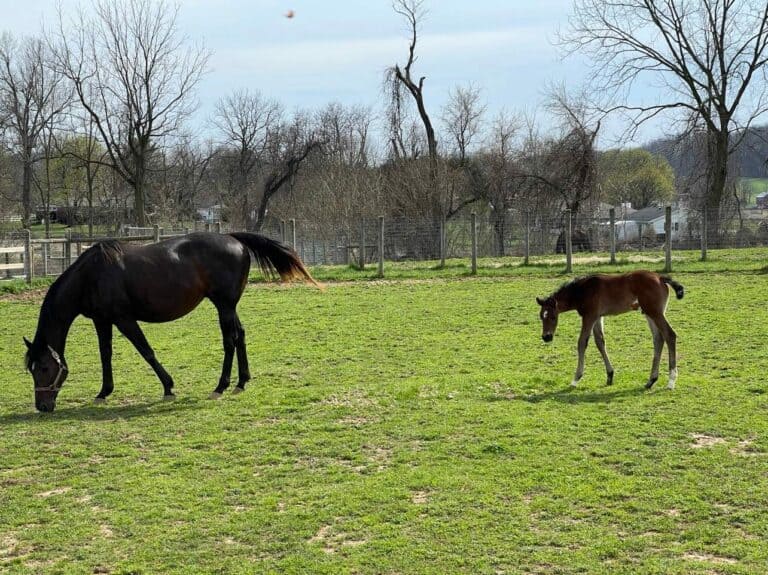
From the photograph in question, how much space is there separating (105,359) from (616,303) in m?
5.17

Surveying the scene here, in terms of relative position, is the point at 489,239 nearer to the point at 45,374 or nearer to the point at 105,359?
the point at 105,359

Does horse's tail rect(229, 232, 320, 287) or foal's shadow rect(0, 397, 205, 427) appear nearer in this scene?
foal's shadow rect(0, 397, 205, 427)

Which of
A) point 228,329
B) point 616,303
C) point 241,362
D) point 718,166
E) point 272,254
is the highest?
point 718,166

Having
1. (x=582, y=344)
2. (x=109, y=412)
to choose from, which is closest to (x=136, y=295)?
(x=109, y=412)

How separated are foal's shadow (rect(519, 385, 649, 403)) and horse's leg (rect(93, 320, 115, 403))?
4112mm

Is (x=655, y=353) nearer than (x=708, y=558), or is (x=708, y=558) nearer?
(x=708, y=558)

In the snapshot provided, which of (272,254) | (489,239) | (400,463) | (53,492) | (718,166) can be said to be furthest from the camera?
(718,166)

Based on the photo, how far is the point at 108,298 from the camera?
328 inches

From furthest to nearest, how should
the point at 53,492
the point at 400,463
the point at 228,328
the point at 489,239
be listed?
the point at 489,239 → the point at 228,328 → the point at 400,463 → the point at 53,492

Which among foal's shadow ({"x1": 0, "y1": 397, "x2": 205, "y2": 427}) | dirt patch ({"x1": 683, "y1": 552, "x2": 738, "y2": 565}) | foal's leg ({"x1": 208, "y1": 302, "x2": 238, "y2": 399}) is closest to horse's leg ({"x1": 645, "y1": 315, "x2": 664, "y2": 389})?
dirt patch ({"x1": 683, "y1": 552, "x2": 738, "y2": 565})

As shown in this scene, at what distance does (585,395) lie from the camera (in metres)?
7.86

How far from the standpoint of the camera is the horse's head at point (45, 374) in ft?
26.0

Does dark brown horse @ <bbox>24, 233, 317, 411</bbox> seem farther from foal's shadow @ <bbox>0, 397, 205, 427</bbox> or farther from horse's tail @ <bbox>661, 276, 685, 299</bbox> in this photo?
horse's tail @ <bbox>661, 276, 685, 299</bbox>

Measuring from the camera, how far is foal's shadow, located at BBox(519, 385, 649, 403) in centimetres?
765
